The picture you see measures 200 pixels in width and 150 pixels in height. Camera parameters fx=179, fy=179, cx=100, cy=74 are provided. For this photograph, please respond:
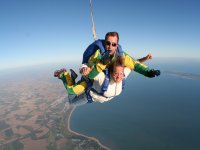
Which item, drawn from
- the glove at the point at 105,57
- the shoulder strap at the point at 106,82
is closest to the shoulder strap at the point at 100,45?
the glove at the point at 105,57

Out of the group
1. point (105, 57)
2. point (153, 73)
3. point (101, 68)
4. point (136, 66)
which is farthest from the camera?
point (136, 66)

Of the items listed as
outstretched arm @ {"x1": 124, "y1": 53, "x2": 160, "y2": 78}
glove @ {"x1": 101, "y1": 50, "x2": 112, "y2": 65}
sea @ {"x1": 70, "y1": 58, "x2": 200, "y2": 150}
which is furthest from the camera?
sea @ {"x1": 70, "y1": 58, "x2": 200, "y2": 150}

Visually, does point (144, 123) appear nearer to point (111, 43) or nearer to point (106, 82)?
point (106, 82)

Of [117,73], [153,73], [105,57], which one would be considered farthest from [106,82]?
[153,73]

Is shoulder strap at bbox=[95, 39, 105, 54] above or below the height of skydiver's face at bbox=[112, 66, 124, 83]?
above

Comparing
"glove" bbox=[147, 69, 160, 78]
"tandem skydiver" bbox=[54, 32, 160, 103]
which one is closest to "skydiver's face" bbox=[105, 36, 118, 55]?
"tandem skydiver" bbox=[54, 32, 160, 103]

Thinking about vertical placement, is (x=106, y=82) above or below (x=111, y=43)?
below

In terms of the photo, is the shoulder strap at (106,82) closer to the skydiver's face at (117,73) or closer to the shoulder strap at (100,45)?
the skydiver's face at (117,73)

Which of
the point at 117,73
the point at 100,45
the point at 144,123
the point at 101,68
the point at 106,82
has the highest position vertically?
the point at 100,45

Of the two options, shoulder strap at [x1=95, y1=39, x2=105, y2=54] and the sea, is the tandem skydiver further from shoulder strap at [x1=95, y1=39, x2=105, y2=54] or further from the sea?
the sea
